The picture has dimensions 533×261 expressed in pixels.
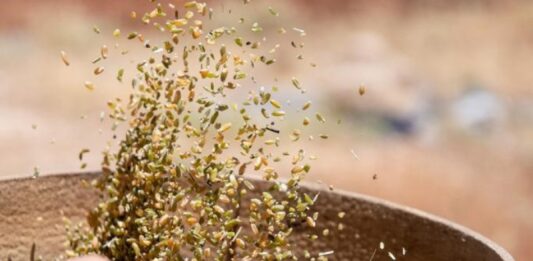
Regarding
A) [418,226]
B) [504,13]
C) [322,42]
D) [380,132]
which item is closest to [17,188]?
[418,226]

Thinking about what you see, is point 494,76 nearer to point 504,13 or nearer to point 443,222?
point 504,13

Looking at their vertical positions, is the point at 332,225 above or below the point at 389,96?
above

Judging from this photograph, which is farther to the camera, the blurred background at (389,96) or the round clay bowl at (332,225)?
the blurred background at (389,96)

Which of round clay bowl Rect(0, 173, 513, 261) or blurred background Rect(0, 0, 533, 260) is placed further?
blurred background Rect(0, 0, 533, 260)

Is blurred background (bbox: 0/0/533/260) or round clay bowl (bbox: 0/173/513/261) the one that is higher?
round clay bowl (bbox: 0/173/513/261)

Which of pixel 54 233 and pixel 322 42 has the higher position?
pixel 54 233
